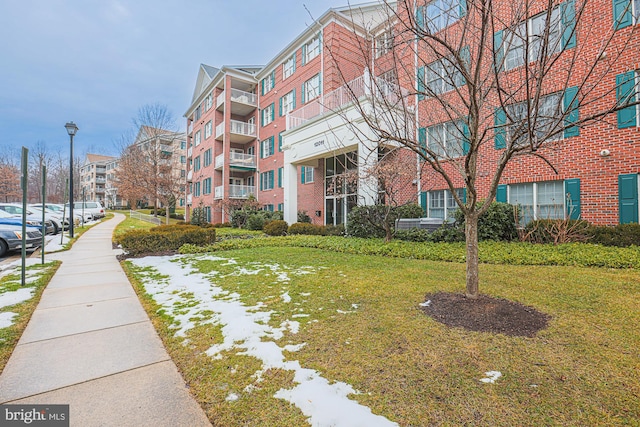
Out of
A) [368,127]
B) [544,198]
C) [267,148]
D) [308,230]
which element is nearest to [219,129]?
[267,148]

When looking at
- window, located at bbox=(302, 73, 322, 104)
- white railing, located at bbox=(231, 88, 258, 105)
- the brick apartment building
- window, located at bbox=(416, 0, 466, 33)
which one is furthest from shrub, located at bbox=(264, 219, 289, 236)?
white railing, located at bbox=(231, 88, 258, 105)

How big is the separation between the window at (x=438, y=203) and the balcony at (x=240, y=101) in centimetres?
1778

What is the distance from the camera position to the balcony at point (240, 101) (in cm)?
2417

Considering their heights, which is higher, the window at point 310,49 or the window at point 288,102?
the window at point 310,49

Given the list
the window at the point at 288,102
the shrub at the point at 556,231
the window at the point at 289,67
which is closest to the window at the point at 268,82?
the window at the point at 289,67

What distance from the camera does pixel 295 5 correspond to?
3492 mm

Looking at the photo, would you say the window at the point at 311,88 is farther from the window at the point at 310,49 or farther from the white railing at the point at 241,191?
the white railing at the point at 241,191

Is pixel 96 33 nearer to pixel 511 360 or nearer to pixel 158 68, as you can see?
pixel 511 360

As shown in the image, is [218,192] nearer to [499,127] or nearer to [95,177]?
[499,127]

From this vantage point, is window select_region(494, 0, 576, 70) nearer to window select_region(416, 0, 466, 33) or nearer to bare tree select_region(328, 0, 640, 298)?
bare tree select_region(328, 0, 640, 298)

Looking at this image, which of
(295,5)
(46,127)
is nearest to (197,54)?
(295,5)

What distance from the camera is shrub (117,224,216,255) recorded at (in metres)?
8.74

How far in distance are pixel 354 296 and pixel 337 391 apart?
90.2 inches

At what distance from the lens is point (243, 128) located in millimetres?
24500
